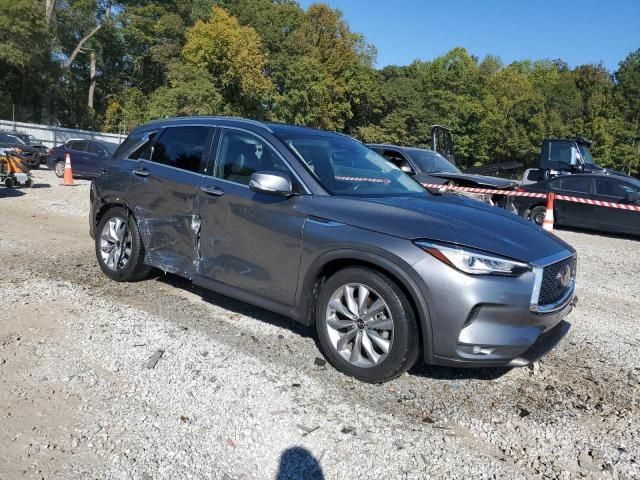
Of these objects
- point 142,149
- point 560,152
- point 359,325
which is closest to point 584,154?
point 560,152

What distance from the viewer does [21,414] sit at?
320cm

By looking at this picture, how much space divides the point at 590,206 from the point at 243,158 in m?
10.4

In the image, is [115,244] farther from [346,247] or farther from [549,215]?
[549,215]

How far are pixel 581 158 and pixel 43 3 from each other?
139 feet

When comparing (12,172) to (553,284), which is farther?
(12,172)

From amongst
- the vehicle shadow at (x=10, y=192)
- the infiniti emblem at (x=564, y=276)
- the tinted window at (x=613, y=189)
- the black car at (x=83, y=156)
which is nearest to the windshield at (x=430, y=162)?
the tinted window at (x=613, y=189)

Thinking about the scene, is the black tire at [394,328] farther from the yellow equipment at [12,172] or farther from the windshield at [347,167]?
the yellow equipment at [12,172]

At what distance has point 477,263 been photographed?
336cm

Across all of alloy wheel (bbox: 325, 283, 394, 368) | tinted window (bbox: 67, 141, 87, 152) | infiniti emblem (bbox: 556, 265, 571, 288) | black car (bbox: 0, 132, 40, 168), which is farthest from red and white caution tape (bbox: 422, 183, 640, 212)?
black car (bbox: 0, 132, 40, 168)

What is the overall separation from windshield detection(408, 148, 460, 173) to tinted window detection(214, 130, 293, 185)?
22.2ft

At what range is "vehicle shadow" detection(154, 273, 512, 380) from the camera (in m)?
3.99

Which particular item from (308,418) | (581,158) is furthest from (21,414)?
(581,158)

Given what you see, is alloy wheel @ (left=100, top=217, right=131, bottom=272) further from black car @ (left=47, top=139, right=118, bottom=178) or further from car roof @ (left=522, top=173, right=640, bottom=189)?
black car @ (left=47, top=139, right=118, bottom=178)

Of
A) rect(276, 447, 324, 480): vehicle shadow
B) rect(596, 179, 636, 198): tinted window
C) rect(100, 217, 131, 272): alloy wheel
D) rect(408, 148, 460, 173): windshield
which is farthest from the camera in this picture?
rect(596, 179, 636, 198): tinted window
